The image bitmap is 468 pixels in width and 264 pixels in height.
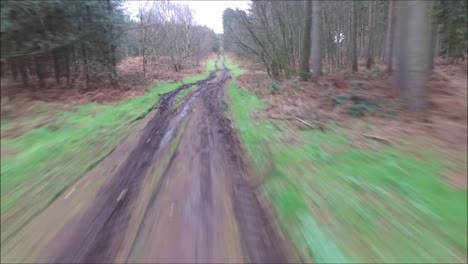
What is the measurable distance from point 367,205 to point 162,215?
280 cm

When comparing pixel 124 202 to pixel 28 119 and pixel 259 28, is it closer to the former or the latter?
pixel 28 119

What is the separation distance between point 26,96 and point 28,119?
2.96 meters

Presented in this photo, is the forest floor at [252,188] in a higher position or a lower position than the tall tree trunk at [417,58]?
lower

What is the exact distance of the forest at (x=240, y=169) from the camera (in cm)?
367

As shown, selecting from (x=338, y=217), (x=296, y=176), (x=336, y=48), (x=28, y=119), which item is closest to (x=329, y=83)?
(x=296, y=176)

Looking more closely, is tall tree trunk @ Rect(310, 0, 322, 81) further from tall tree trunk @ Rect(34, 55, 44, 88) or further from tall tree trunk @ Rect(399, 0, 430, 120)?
tall tree trunk @ Rect(34, 55, 44, 88)

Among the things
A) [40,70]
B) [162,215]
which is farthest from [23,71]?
[162,215]

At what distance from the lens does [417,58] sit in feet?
22.9

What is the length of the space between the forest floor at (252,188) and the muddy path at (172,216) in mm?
23

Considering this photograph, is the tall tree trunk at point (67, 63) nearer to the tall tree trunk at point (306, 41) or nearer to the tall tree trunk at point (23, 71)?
the tall tree trunk at point (23, 71)

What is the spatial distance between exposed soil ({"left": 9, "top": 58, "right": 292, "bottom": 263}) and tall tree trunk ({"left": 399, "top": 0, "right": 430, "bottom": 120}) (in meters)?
3.99

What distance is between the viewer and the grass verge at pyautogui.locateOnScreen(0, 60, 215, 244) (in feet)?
16.5

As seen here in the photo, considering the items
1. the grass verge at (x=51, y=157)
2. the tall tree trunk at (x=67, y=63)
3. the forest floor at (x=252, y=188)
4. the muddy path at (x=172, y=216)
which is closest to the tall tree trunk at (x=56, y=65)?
the tall tree trunk at (x=67, y=63)

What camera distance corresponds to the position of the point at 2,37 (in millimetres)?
10914
